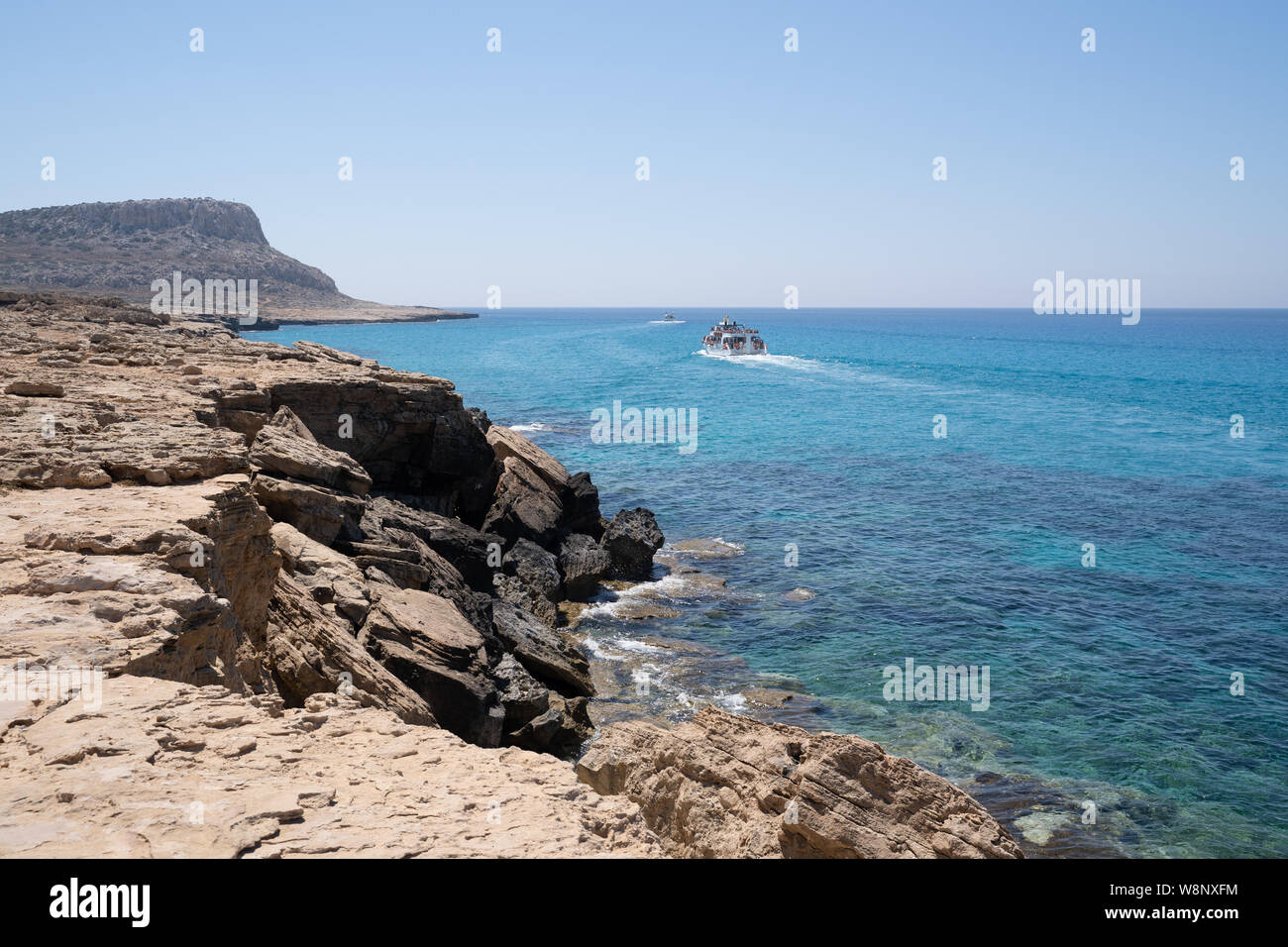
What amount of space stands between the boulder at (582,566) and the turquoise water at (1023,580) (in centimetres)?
240

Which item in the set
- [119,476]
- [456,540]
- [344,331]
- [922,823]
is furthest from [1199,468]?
[344,331]

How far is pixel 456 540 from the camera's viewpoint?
21.5 metres

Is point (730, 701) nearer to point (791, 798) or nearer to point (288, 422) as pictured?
point (791, 798)

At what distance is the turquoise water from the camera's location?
680 inches

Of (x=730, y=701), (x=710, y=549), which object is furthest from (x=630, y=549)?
(x=730, y=701)

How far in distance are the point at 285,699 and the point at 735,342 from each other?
117 metres

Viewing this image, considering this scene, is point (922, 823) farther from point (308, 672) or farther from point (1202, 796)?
point (1202, 796)

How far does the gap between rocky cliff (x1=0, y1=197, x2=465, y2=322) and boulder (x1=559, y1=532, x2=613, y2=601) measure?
348 feet

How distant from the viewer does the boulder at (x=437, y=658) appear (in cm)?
1279

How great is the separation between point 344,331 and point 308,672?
520 feet

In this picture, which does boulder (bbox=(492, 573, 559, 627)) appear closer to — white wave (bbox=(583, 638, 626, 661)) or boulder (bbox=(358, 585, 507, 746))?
white wave (bbox=(583, 638, 626, 661))

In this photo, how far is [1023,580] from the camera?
91.8 ft

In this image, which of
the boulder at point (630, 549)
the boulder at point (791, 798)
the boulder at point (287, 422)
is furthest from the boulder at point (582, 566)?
the boulder at point (791, 798)

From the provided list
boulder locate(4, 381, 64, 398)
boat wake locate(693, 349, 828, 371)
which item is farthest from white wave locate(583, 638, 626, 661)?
boat wake locate(693, 349, 828, 371)
